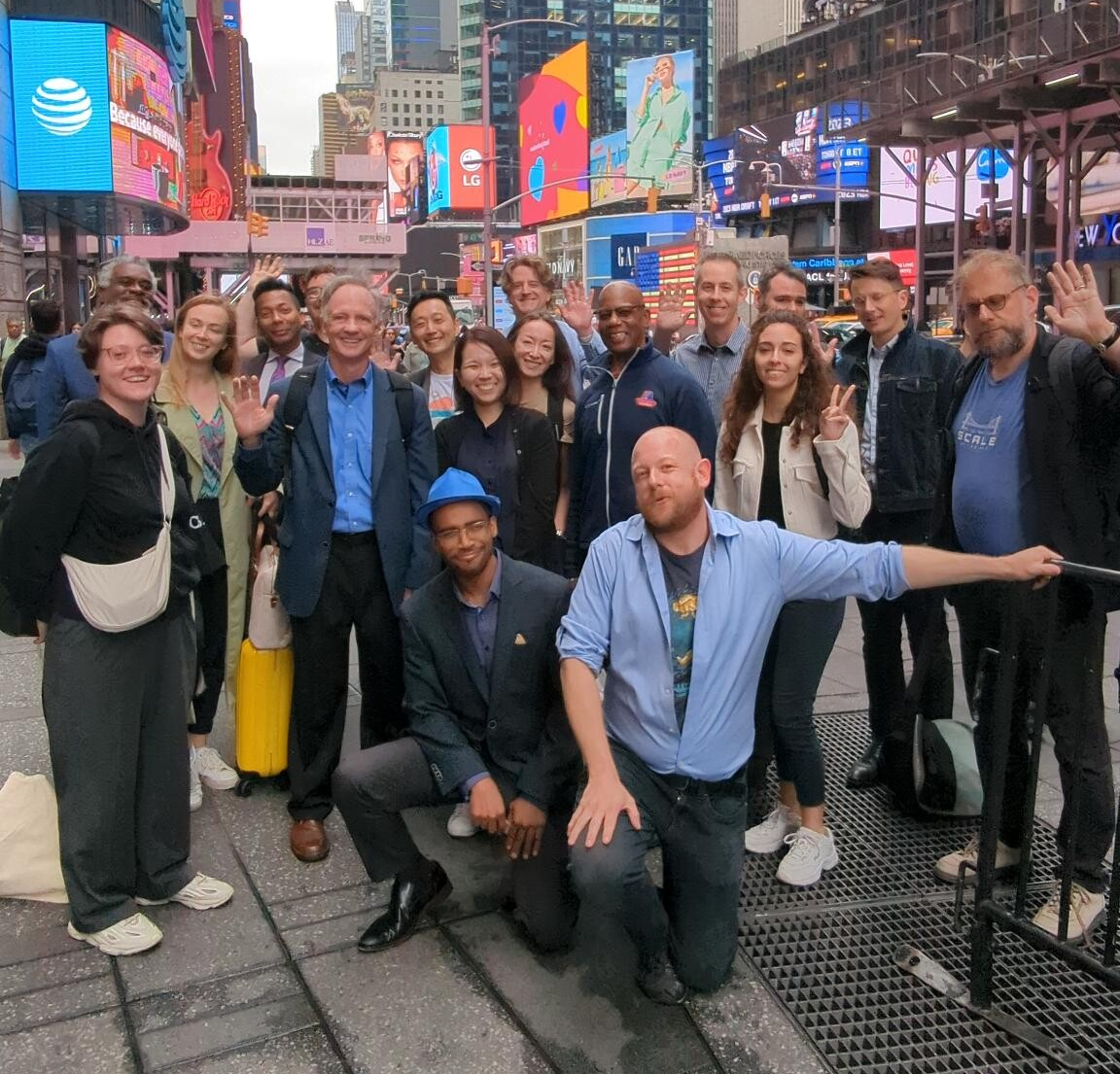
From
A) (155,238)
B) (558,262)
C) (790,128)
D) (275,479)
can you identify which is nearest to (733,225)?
(790,128)

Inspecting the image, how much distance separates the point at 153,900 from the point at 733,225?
85.0 metres

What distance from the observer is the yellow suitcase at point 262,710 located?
461 cm

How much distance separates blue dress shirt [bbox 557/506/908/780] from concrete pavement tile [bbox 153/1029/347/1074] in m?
1.18

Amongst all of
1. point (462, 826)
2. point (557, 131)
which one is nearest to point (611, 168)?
point (557, 131)

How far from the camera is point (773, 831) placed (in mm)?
4203

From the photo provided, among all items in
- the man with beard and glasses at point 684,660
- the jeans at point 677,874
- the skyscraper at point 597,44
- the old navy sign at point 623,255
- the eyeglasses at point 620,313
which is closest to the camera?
the jeans at point 677,874

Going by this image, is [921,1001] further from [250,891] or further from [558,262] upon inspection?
[558,262]

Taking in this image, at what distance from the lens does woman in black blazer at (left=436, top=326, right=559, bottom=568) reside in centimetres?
464

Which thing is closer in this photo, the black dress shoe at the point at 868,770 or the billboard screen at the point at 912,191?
the black dress shoe at the point at 868,770

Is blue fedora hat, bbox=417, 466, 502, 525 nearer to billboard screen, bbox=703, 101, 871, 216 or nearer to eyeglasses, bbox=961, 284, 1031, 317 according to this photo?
eyeglasses, bbox=961, 284, 1031, 317

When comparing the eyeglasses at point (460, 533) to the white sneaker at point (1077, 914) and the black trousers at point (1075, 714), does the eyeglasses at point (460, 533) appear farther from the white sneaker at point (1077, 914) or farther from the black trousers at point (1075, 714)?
the white sneaker at point (1077, 914)

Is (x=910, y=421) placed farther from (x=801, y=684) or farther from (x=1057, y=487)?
(x=801, y=684)

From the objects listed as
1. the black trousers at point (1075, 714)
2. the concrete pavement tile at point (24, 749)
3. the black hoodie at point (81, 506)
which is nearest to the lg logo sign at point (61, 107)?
the concrete pavement tile at point (24, 749)

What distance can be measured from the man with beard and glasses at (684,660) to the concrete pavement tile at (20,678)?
12.3 feet
